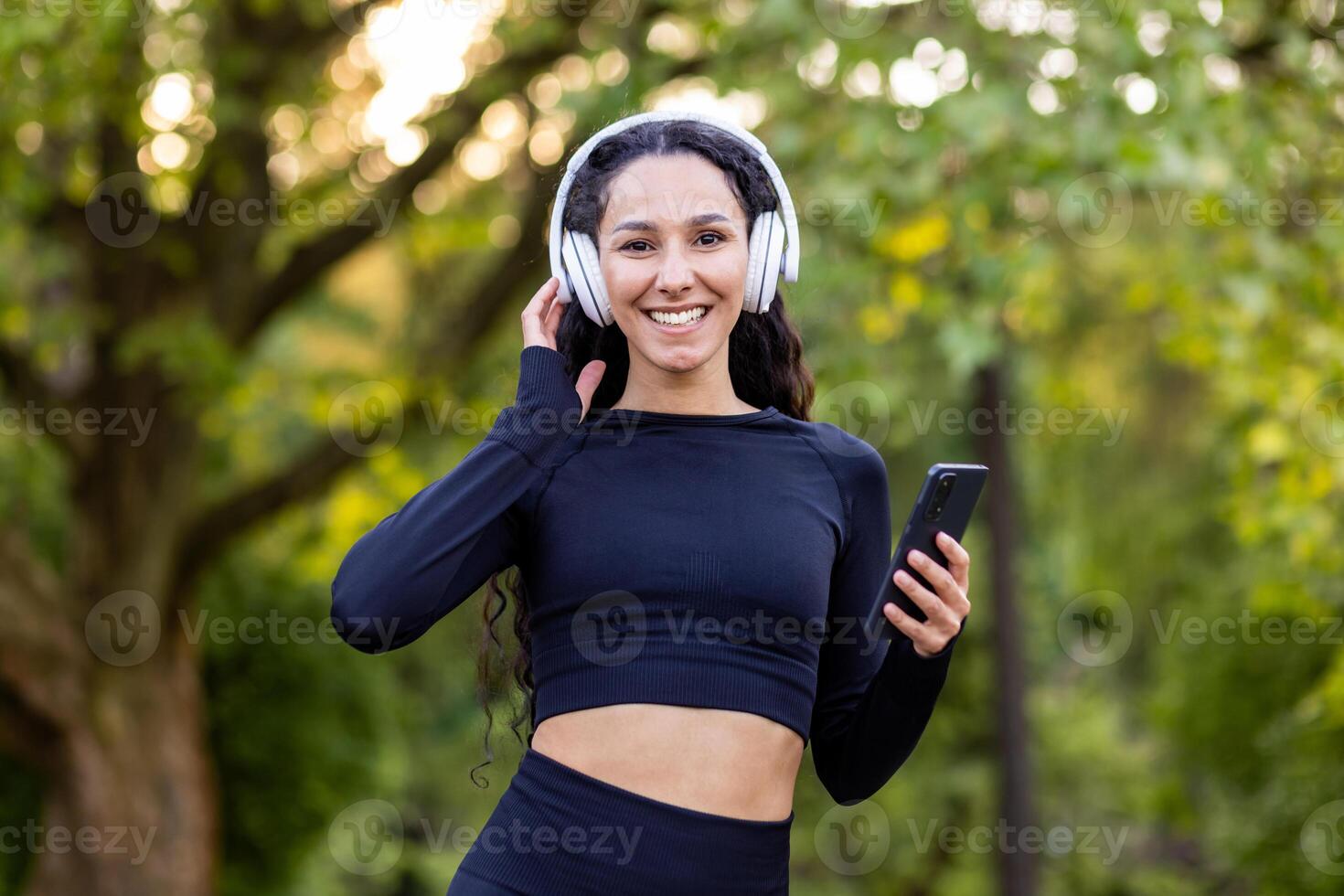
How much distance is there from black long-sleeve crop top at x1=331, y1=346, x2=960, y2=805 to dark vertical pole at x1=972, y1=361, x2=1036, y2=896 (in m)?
7.17

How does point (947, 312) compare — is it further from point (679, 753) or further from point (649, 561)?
point (679, 753)

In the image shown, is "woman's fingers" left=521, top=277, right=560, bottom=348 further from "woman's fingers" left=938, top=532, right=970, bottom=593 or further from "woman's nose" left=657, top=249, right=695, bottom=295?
"woman's fingers" left=938, top=532, right=970, bottom=593

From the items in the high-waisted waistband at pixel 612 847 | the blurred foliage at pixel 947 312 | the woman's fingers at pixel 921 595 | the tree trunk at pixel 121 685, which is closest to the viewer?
the high-waisted waistband at pixel 612 847

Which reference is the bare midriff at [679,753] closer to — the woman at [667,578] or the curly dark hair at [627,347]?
the woman at [667,578]

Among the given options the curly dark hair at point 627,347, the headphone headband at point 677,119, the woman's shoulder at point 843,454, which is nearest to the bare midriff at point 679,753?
the curly dark hair at point 627,347

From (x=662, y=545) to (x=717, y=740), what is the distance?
0.86ft

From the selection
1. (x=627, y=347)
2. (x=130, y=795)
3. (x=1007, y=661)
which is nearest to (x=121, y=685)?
(x=130, y=795)

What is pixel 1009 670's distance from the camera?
9.62m

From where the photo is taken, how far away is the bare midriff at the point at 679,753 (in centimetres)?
177

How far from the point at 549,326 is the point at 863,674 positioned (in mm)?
696

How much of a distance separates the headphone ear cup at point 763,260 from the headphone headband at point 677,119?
0.03 m

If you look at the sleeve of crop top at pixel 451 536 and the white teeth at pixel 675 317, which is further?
the white teeth at pixel 675 317

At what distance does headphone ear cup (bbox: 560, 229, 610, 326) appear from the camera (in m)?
2.00

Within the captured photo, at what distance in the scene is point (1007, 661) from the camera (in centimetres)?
962
